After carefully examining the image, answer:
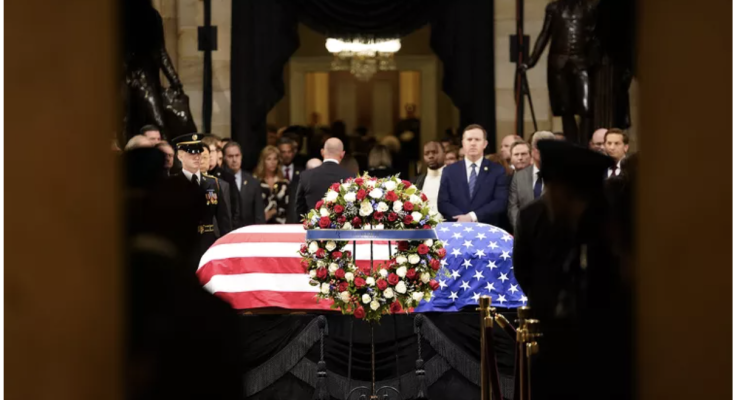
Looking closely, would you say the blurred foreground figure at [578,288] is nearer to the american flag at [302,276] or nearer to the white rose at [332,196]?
the white rose at [332,196]

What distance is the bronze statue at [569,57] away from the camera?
7.91 meters

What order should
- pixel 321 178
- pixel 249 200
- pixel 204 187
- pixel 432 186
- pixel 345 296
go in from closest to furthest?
1. pixel 345 296
2. pixel 204 187
3. pixel 321 178
4. pixel 432 186
5. pixel 249 200

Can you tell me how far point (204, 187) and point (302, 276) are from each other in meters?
0.81

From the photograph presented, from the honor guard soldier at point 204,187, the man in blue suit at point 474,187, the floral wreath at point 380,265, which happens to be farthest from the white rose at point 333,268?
the man in blue suit at point 474,187

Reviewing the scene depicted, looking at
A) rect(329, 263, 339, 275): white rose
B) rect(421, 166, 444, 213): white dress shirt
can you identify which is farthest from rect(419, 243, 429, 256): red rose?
rect(421, 166, 444, 213): white dress shirt

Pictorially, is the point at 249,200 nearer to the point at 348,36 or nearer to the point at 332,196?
the point at 332,196

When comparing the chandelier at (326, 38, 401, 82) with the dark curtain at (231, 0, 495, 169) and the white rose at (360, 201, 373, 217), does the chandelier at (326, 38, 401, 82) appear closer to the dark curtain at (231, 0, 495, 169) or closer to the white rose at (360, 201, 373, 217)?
the dark curtain at (231, 0, 495, 169)

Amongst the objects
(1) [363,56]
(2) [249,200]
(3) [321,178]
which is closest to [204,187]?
(3) [321,178]

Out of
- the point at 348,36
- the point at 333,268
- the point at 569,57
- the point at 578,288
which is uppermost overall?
the point at 348,36

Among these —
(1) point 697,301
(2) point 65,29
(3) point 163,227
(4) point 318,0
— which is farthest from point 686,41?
(4) point 318,0

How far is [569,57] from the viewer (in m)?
8.04

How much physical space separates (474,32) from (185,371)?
8.67 metres

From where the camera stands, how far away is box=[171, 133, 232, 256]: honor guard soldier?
568 cm

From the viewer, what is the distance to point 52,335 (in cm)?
111
